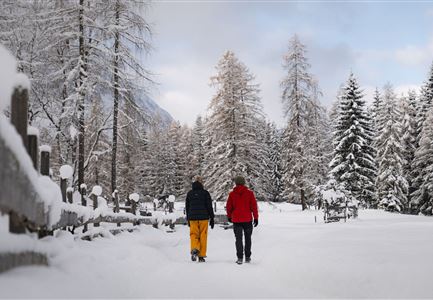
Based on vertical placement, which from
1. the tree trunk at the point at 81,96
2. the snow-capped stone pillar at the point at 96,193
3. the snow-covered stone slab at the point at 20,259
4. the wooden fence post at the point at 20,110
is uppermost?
the tree trunk at the point at 81,96

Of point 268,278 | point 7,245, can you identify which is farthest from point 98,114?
point 7,245

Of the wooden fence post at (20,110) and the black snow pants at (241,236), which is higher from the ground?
the wooden fence post at (20,110)

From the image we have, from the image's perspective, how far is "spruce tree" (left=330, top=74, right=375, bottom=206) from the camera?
37062 mm

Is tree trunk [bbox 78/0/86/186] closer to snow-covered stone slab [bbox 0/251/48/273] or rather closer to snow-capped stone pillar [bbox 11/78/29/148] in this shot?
snow-covered stone slab [bbox 0/251/48/273]

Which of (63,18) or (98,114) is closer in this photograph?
(63,18)

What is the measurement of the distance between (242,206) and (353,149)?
99.0 feet

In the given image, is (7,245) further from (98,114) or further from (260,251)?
(98,114)

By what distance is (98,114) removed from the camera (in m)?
19.4

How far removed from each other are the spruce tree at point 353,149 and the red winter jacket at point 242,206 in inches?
1126

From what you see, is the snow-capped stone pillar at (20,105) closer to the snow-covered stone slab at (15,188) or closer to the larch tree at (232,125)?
the snow-covered stone slab at (15,188)

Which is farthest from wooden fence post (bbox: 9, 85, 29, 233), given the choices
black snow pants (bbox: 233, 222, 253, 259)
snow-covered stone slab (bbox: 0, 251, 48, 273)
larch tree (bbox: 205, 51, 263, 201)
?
larch tree (bbox: 205, 51, 263, 201)

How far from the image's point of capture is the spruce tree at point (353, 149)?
3706 centimetres

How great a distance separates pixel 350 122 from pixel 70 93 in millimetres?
28335

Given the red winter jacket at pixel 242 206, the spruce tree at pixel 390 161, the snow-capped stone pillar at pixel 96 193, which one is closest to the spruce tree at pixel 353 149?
the spruce tree at pixel 390 161
